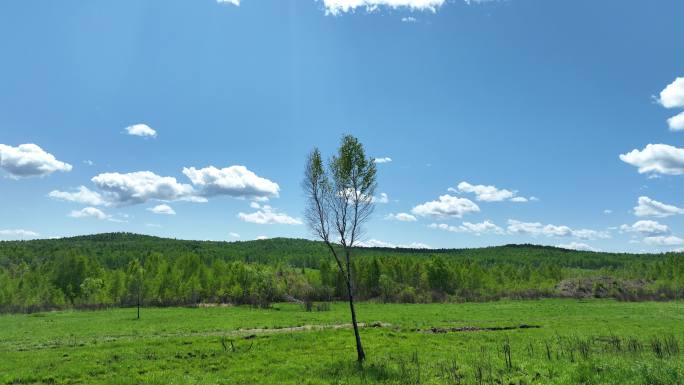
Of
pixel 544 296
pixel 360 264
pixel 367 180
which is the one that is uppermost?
pixel 367 180

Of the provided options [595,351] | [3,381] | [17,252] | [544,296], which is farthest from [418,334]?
[17,252]

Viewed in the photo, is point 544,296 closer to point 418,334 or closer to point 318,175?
point 418,334

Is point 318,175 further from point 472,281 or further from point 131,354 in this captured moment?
point 472,281

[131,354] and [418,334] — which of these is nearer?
[131,354]

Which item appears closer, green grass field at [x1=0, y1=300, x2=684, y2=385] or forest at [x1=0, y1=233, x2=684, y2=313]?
green grass field at [x1=0, y1=300, x2=684, y2=385]

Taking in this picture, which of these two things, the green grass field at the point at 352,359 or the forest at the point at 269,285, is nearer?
the green grass field at the point at 352,359

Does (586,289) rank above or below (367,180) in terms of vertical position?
below

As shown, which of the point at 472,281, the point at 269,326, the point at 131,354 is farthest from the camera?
the point at 472,281

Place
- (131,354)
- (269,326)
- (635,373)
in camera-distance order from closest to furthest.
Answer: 1. (635,373)
2. (131,354)
3. (269,326)

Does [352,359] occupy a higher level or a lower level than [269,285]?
higher

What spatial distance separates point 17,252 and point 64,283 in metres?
92.4

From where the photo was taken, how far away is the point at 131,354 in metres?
25.4

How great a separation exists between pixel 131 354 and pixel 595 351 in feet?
94.3

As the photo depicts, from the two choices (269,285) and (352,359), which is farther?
(269,285)
